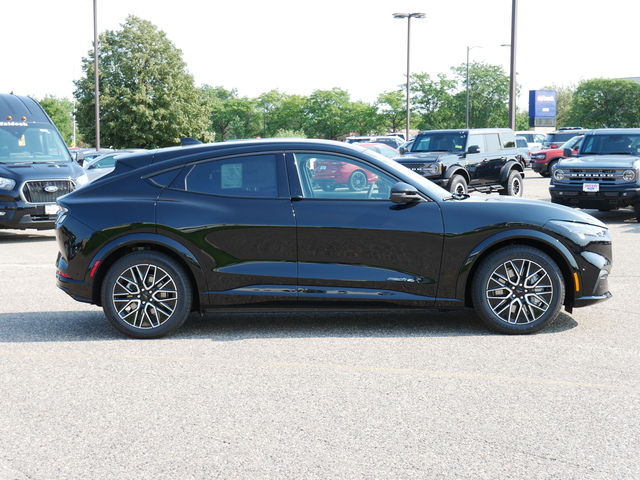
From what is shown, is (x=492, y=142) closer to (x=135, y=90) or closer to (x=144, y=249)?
(x=144, y=249)

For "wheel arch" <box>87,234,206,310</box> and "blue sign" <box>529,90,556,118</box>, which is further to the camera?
"blue sign" <box>529,90,556,118</box>

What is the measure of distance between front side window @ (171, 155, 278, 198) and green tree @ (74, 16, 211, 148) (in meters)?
61.2

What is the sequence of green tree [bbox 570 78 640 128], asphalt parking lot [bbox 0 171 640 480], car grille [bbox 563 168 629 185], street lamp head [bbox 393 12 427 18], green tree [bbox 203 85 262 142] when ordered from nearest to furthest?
asphalt parking lot [bbox 0 171 640 480] → car grille [bbox 563 168 629 185] → street lamp head [bbox 393 12 427 18] → green tree [bbox 570 78 640 128] → green tree [bbox 203 85 262 142]

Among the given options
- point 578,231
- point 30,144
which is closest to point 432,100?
point 30,144

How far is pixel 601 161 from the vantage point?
640 inches

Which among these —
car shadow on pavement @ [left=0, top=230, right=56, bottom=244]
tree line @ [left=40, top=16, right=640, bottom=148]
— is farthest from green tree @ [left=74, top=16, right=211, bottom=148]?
car shadow on pavement @ [left=0, top=230, right=56, bottom=244]

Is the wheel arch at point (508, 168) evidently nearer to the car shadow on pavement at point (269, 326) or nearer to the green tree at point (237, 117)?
the car shadow on pavement at point (269, 326)

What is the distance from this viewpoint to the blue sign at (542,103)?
279 ft

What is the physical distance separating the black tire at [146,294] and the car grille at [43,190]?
803 cm

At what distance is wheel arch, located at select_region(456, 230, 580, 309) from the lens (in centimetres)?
642

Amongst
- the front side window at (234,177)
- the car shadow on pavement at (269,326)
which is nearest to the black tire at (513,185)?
the car shadow on pavement at (269,326)

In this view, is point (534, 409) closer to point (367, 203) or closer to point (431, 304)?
point (431, 304)

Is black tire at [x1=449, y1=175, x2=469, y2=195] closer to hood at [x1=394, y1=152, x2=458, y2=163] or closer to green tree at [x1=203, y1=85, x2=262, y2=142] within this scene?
hood at [x1=394, y1=152, x2=458, y2=163]

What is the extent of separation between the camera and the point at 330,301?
6453 mm
